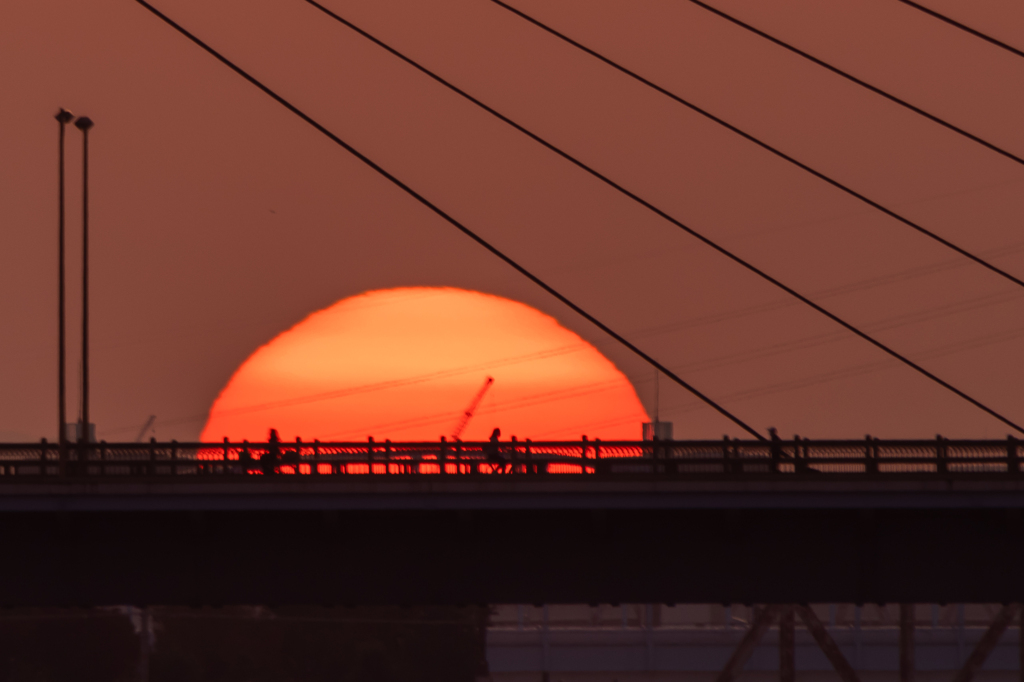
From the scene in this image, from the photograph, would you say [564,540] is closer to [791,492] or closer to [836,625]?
[791,492]

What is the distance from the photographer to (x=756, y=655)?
102m

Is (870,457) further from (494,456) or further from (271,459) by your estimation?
(271,459)

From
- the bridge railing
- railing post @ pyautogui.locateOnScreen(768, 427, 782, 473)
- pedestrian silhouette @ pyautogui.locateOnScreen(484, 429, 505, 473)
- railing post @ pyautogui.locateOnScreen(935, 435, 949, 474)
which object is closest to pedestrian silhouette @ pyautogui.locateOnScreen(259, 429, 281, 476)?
the bridge railing

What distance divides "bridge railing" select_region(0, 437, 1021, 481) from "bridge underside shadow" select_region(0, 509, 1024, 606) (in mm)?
937

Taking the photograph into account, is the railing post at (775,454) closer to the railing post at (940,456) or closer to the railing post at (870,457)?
the railing post at (870,457)

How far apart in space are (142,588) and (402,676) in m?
48.5

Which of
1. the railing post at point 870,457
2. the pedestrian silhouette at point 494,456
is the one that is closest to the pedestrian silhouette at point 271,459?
the pedestrian silhouette at point 494,456

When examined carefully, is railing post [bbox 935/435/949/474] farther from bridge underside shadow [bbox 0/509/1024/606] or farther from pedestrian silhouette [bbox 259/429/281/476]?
pedestrian silhouette [bbox 259/429/281/476]

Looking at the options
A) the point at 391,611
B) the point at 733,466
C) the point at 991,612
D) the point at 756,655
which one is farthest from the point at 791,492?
the point at 991,612

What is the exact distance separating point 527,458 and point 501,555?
2131 millimetres

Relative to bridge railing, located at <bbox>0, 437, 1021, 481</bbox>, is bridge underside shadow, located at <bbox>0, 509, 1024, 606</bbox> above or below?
below

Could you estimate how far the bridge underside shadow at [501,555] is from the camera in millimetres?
28484

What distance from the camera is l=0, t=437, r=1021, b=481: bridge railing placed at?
28625mm

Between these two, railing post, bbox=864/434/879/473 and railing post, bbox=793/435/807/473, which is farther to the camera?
railing post, bbox=793/435/807/473
